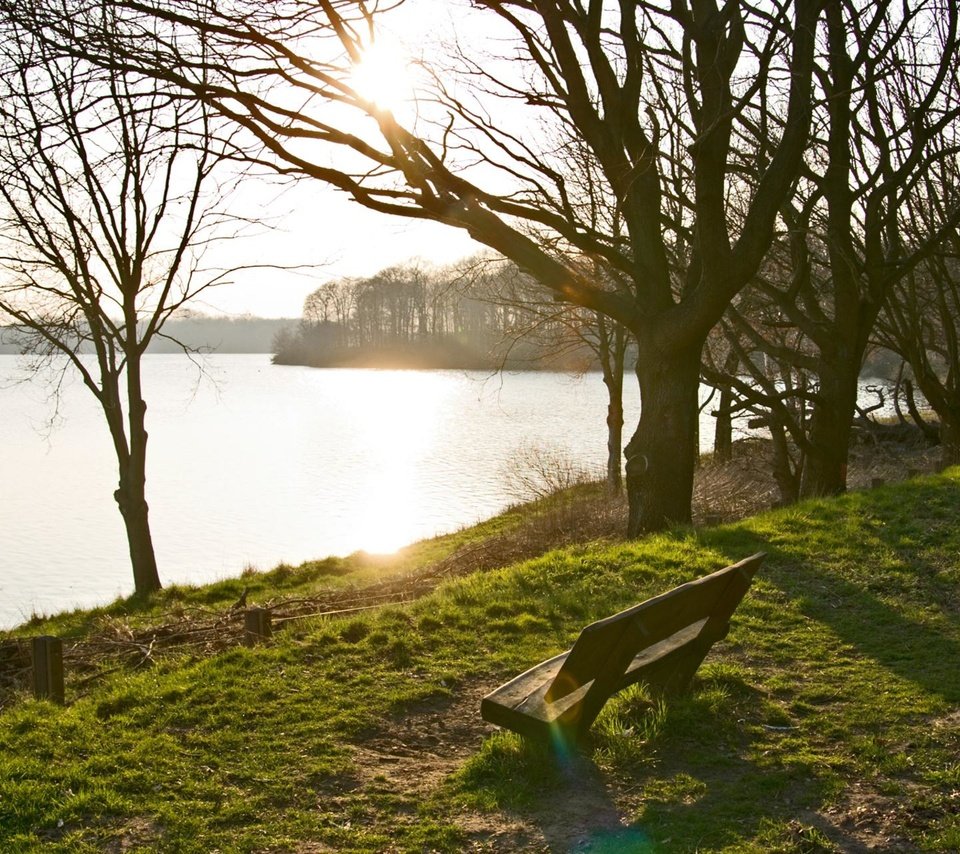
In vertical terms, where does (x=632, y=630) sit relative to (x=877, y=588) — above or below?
above

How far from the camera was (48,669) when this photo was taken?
20.7 ft

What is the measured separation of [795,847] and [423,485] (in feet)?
80.1

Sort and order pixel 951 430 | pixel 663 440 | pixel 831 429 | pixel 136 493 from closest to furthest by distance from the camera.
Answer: pixel 663 440 → pixel 831 429 → pixel 136 493 → pixel 951 430

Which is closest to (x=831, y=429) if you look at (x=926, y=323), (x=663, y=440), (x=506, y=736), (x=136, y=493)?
(x=663, y=440)

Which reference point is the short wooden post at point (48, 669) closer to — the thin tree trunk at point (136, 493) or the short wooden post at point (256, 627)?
the short wooden post at point (256, 627)

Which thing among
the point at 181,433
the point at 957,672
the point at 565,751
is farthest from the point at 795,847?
the point at 181,433

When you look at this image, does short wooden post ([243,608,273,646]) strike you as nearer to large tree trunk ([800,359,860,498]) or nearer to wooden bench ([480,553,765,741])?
wooden bench ([480,553,765,741])

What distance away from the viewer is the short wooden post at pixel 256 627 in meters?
7.16

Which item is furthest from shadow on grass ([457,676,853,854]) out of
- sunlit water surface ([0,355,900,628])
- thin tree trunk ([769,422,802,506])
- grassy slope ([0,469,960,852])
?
thin tree trunk ([769,422,802,506])

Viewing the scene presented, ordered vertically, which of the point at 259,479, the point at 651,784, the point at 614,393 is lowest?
the point at 259,479

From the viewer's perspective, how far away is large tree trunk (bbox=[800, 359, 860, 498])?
13.5 metres

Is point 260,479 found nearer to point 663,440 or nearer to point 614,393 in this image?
point 614,393

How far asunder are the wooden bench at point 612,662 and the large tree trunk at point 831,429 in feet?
28.3

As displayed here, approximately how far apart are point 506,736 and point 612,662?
81 cm
